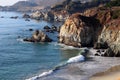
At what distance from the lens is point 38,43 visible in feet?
248

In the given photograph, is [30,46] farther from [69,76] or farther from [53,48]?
[69,76]

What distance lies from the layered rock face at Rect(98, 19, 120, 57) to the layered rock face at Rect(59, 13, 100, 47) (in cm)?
355

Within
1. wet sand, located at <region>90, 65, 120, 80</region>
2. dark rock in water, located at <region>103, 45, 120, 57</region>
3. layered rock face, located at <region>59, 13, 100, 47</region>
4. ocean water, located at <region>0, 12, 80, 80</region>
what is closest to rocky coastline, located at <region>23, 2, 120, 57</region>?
layered rock face, located at <region>59, 13, 100, 47</region>

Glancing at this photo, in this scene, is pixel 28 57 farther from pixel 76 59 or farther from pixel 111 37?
pixel 111 37

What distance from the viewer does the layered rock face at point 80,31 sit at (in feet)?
228

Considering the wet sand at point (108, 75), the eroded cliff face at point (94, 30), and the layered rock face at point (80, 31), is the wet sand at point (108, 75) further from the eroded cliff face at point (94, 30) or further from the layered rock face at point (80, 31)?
the layered rock face at point (80, 31)

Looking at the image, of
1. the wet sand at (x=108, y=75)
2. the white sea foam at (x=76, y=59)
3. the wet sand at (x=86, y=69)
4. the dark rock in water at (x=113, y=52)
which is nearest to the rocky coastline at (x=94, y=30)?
the dark rock in water at (x=113, y=52)

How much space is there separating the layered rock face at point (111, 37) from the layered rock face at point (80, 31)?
11.6 ft

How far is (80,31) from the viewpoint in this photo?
69.5 meters

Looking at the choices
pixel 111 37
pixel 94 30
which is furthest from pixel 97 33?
pixel 111 37

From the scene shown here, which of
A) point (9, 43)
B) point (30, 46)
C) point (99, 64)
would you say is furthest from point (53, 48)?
point (99, 64)

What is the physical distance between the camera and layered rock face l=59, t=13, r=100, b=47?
2734 inches

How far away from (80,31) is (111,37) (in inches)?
313

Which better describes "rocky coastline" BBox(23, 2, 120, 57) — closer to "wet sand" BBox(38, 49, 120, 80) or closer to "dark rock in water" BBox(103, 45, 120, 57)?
"dark rock in water" BBox(103, 45, 120, 57)
